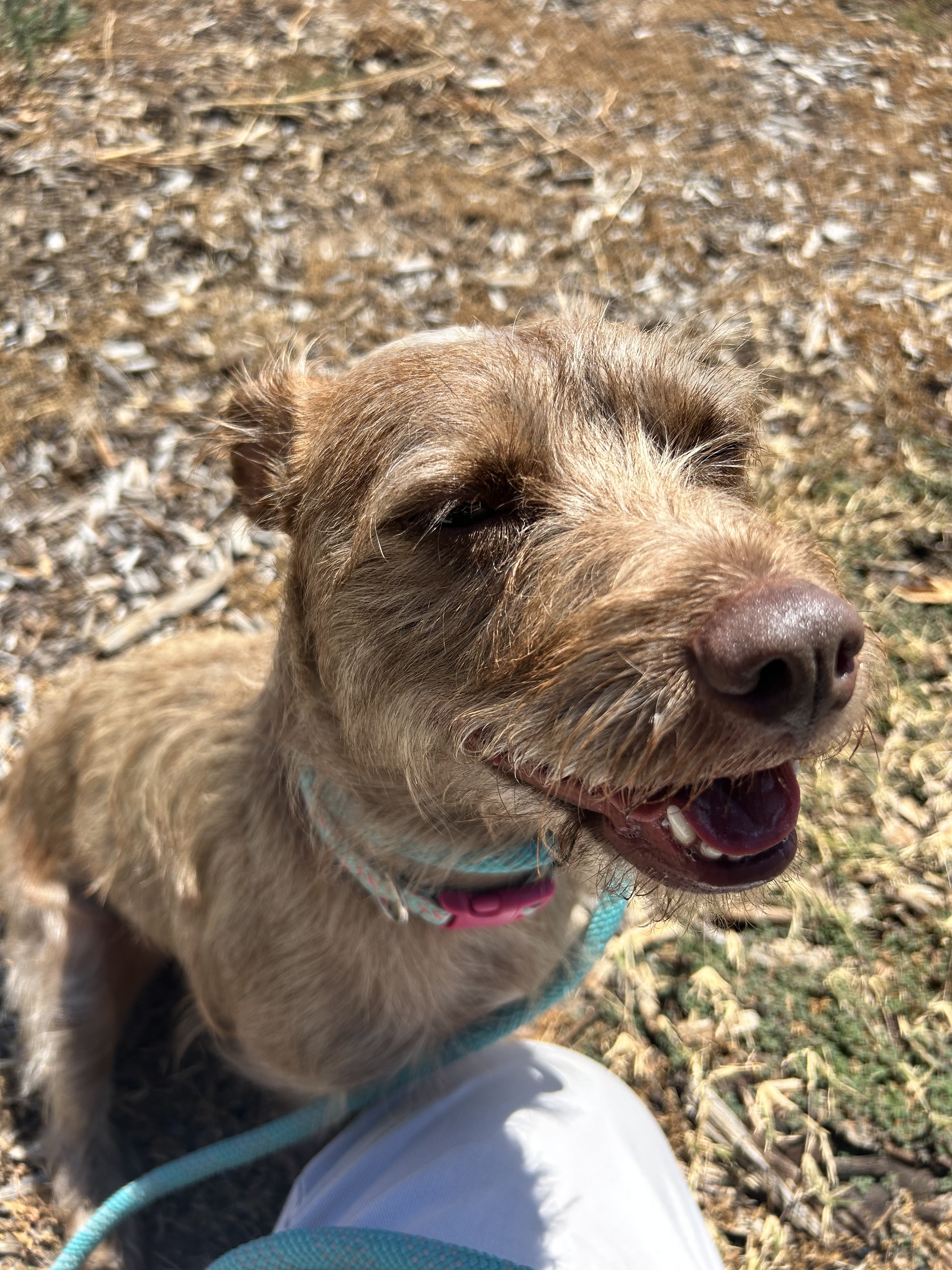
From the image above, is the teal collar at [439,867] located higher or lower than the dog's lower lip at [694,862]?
lower

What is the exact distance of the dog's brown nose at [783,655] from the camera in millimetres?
1558

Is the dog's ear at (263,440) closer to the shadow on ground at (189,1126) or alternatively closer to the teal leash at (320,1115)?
the teal leash at (320,1115)

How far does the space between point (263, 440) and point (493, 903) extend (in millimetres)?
1350

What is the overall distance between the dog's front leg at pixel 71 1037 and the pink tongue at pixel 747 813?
249cm

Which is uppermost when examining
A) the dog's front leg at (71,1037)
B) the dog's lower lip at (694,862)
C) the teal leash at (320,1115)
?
the dog's lower lip at (694,862)

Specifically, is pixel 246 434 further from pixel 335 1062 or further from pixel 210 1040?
pixel 210 1040

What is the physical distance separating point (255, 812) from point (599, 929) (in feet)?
3.56

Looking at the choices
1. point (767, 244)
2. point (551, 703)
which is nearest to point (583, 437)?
point (551, 703)

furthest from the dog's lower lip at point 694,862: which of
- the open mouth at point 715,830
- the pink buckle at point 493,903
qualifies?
the pink buckle at point 493,903

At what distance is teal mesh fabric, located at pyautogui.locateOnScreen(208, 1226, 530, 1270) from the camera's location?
1942 mm

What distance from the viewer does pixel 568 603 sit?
1935 mm

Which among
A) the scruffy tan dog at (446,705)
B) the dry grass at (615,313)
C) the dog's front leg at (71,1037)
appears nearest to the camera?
the scruffy tan dog at (446,705)

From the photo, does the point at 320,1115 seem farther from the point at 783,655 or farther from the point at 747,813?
the point at 783,655

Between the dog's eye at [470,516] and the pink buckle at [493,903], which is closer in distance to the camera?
the dog's eye at [470,516]
